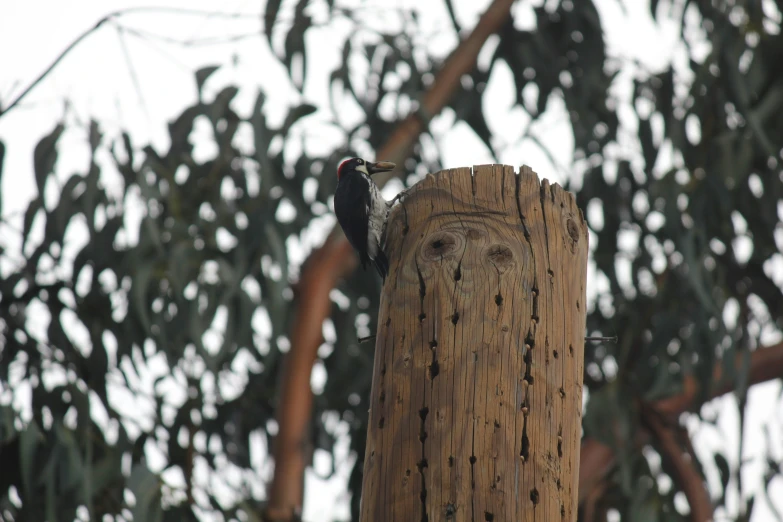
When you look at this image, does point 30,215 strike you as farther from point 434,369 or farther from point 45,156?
point 434,369

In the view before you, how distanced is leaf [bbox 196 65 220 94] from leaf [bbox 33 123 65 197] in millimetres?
526

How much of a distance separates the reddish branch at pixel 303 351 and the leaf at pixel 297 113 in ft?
1.47

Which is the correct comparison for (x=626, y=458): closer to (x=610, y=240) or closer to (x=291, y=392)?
(x=610, y=240)

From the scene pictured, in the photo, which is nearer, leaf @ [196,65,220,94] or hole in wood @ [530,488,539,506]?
hole in wood @ [530,488,539,506]

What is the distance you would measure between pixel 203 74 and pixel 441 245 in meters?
2.48

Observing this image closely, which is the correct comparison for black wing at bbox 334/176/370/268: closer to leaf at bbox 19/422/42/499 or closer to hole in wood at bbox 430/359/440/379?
leaf at bbox 19/422/42/499

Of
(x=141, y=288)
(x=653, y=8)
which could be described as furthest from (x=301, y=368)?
(x=653, y=8)

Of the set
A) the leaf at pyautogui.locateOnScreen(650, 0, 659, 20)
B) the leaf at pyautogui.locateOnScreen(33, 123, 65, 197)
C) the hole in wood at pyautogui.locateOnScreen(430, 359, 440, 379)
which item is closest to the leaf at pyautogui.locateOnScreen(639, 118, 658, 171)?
the leaf at pyautogui.locateOnScreen(650, 0, 659, 20)

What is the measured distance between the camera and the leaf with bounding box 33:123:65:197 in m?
4.00

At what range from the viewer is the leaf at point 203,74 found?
4.10 m

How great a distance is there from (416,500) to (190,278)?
8.68ft

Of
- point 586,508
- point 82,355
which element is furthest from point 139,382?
point 586,508

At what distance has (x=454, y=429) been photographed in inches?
65.5

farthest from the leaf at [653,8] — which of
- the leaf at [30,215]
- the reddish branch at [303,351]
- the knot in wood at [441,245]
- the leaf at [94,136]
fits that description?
the knot in wood at [441,245]
